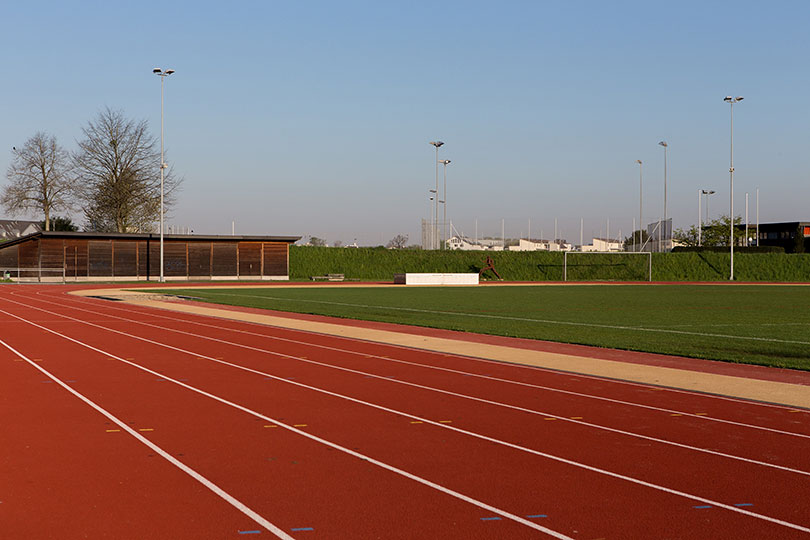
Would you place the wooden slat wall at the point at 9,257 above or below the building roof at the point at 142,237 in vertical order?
below

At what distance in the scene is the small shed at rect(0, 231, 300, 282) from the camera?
2003 inches

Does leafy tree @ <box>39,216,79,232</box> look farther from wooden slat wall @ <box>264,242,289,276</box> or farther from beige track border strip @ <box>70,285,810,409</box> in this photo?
beige track border strip @ <box>70,285,810,409</box>

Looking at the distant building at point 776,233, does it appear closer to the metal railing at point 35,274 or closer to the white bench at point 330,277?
the white bench at point 330,277

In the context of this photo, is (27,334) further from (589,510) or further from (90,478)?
(589,510)

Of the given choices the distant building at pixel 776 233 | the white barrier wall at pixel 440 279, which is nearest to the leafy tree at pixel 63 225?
the white barrier wall at pixel 440 279

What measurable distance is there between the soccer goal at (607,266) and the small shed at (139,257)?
24875 mm

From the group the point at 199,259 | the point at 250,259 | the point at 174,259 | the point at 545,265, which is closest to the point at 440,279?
the point at 250,259

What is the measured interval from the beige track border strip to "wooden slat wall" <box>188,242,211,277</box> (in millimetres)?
36799

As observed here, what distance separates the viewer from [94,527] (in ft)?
16.3

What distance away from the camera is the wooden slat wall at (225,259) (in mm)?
56562

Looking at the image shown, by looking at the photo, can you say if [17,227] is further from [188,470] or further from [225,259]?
[188,470]

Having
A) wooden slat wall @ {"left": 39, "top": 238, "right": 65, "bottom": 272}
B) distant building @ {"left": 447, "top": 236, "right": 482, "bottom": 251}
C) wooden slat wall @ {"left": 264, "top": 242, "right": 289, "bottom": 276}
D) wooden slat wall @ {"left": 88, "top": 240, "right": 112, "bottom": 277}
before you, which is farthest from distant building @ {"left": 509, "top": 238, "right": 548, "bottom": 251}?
wooden slat wall @ {"left": 39, "top": 238, "right": 65, "bottom": 272}

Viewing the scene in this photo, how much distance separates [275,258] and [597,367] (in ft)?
158

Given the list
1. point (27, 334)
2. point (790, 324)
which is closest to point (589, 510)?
point (27, 334)
